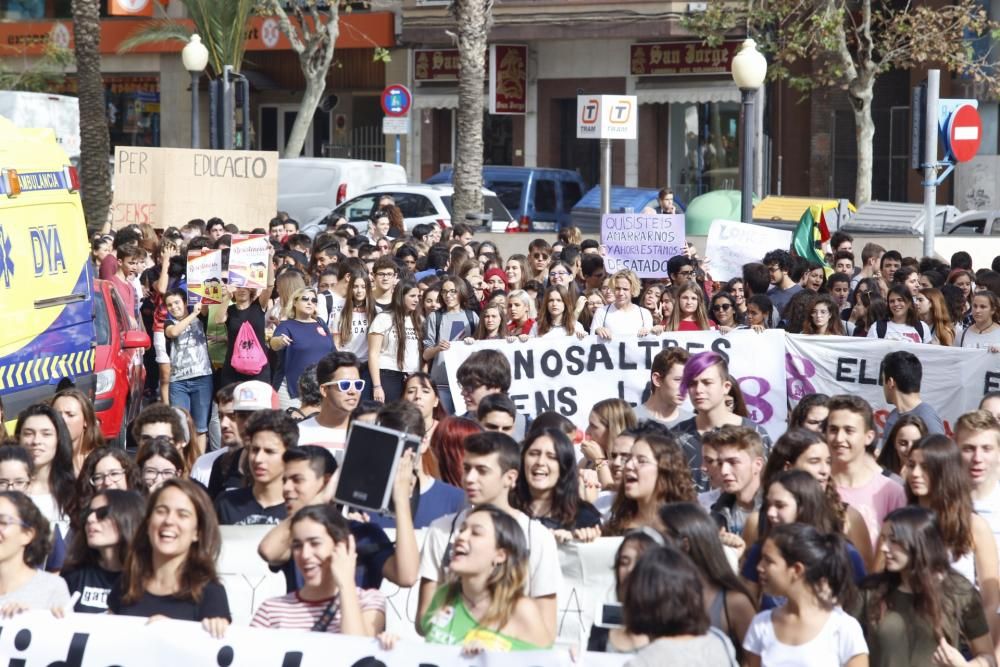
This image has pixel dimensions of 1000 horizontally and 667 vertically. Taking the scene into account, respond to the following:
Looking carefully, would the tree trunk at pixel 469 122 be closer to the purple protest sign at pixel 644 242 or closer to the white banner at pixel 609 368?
the purple protest sign at pixel 644 242

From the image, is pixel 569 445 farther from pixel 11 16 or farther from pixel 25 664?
pixel 11 16

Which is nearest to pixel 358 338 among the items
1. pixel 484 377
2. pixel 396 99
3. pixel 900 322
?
pixel 484 377

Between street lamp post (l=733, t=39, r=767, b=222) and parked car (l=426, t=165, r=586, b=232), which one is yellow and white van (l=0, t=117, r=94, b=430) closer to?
street lamp post (l=733, t=39, r=767, b=222)

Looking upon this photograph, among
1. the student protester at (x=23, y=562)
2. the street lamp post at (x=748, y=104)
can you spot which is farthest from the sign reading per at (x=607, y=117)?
the student protester at (x=23, y=562)

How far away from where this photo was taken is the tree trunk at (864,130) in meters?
27.6

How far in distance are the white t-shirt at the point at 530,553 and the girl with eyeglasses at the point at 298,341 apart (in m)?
5.23

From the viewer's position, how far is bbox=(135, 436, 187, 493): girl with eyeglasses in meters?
7.29

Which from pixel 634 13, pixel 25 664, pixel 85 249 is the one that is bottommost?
pixel 25 664

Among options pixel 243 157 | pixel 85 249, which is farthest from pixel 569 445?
A: pixel 243 157

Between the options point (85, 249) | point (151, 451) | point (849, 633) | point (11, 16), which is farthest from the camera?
point (11, 16)

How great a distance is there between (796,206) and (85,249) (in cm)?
1329

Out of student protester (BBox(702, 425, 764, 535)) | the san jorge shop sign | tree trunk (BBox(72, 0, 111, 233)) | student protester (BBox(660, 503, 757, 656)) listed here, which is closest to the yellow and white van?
student protester (BBox(702, 425, 764, 535))

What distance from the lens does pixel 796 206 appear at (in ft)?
72.4

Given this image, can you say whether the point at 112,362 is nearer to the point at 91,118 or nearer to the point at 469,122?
the point at 469,122
